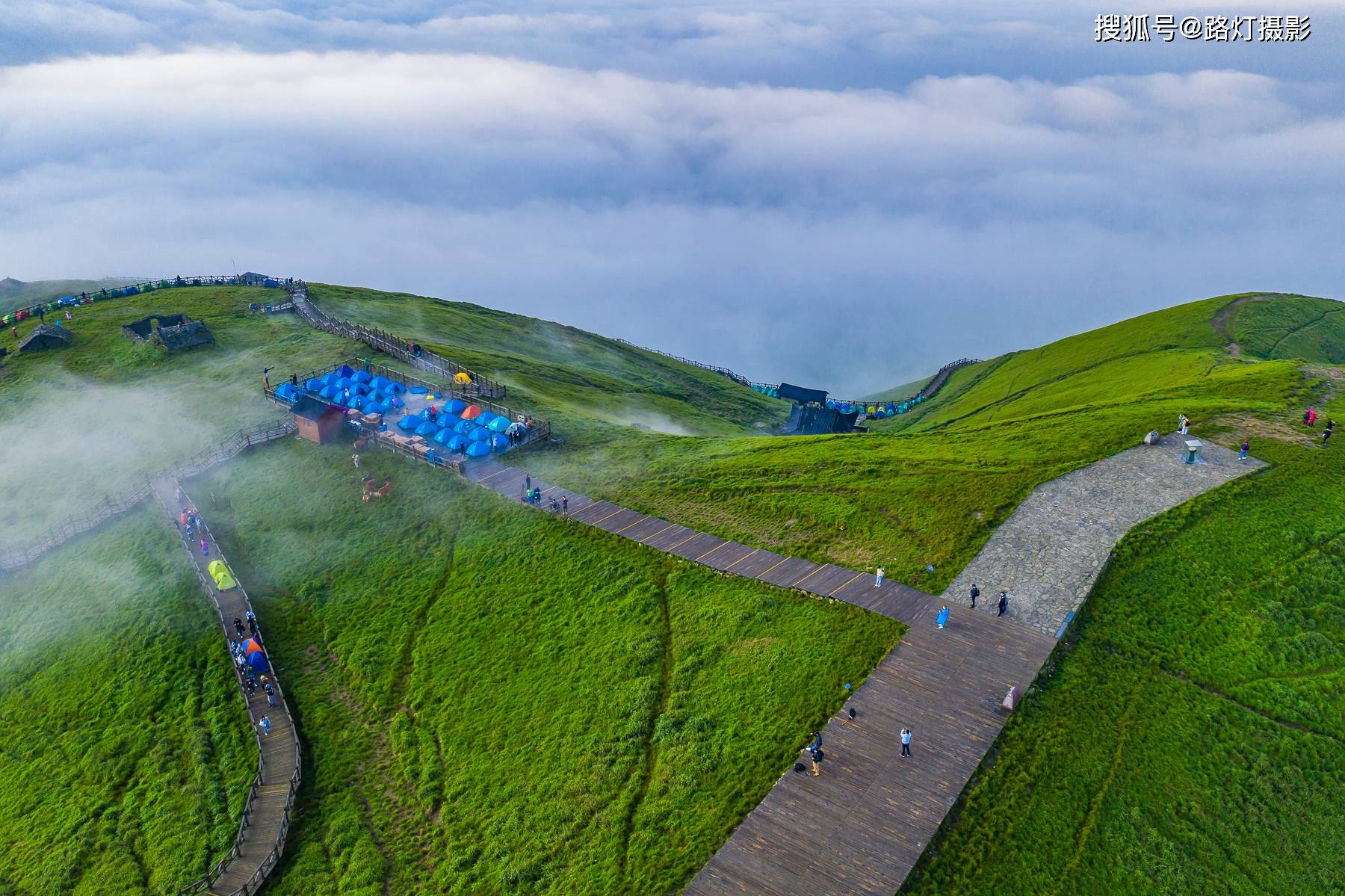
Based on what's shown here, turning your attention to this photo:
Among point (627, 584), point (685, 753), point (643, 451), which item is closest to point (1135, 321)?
point (643, 451)

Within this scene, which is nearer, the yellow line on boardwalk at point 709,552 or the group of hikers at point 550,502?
the yellow line on boardwalk at point 709,552

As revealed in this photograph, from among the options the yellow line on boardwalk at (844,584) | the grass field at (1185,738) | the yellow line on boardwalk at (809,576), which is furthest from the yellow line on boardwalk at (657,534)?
the grass field at (1185,738)

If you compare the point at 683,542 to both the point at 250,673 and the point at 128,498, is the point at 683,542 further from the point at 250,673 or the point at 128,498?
the point at 128,498

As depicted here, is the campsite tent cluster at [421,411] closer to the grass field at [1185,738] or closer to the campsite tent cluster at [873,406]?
the grass field at [1185,738]

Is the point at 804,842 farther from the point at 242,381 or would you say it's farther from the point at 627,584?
the point at 242,381

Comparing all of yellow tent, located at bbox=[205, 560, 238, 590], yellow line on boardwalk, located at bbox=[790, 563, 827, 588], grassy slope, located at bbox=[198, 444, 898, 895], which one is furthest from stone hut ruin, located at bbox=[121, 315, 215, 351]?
yellow line on boardwalk, located at bbox=[790, 563, 827, 588]

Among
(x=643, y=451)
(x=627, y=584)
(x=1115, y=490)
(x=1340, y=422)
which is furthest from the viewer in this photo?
(x=643, y=451)
